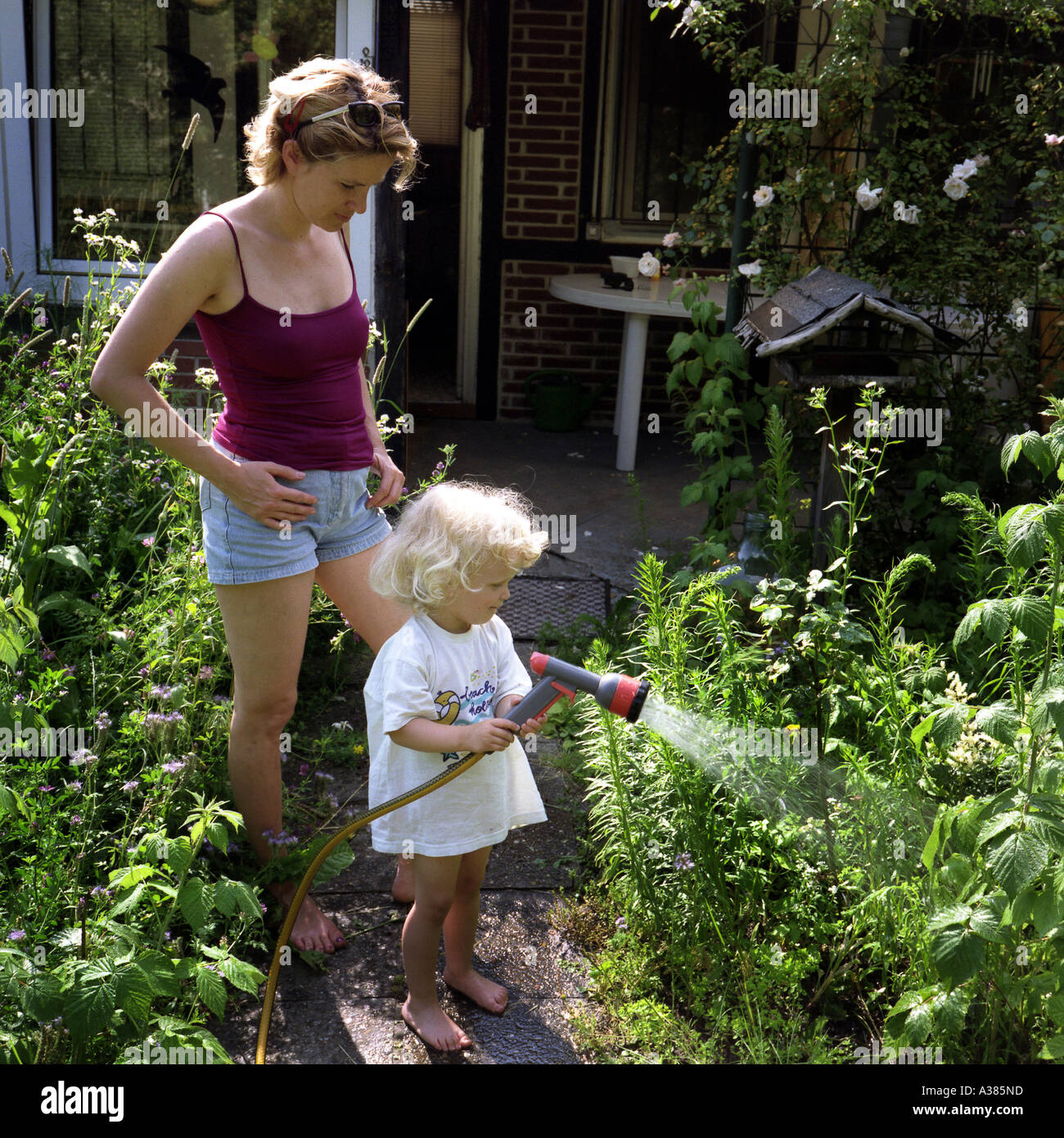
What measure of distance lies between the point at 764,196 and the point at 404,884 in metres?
2.95

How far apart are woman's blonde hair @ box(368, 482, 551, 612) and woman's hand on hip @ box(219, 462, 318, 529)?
10.3 inches

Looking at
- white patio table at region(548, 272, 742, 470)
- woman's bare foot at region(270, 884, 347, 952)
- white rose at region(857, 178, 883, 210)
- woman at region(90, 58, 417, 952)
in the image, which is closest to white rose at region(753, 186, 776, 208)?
white rose at region(857, 178, 883, 210)

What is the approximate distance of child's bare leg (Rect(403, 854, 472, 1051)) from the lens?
8.13ft

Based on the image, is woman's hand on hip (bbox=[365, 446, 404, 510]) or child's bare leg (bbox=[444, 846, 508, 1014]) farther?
woman's hand on hip (bbox=[365, 446, 404, 510])

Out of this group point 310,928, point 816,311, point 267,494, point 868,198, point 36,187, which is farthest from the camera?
point 36,187

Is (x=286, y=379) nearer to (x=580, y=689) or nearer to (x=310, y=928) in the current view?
(x=580, y=689)

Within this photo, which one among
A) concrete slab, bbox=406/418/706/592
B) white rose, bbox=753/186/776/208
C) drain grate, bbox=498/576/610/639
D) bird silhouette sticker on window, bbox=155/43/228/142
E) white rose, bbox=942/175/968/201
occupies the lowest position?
drain grate, bbox=498/576/610/639

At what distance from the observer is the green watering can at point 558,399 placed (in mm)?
7230

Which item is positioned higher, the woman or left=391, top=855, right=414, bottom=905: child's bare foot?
the woman

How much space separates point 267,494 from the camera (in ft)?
8.23

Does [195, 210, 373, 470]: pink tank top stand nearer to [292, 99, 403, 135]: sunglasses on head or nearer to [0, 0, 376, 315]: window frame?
[292, 99, 403, 135]: sunglasses on head

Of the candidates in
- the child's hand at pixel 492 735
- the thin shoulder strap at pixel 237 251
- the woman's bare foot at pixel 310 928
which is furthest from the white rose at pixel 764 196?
the woman's bare foot at pixel 310 928

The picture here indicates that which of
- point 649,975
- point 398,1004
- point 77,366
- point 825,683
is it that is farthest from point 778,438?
point 77,366

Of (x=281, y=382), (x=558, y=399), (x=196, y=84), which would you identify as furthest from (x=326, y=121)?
(x=558, y=399)
